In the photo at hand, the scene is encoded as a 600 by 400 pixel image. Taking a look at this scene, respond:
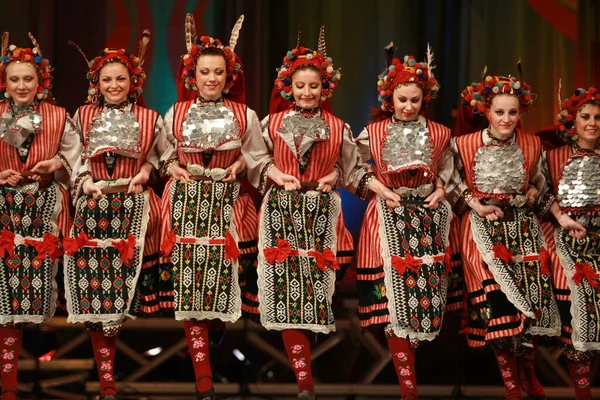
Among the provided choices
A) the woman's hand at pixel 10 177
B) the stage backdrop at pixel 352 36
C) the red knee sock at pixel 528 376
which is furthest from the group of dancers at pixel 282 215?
the stage backdrop at pixel 352 36

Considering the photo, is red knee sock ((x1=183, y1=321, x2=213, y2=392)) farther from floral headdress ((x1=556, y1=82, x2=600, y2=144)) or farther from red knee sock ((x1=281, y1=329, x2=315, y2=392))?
floral headdress ((x1=556, y1=82, x2=600, y2=144))

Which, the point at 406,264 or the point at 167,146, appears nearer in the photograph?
the point at 406,264

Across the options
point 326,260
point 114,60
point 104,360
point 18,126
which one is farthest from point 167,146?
point 104,360

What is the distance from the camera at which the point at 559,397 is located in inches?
229

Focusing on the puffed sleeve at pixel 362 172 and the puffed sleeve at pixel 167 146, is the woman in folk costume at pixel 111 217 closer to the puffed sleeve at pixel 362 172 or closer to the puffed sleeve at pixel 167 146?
the puffed sleeve at pixel 167 146

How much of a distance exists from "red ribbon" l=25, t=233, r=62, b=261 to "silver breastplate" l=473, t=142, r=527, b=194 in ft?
7.18

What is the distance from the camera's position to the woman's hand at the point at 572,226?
5.15 meters

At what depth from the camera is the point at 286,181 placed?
500cm

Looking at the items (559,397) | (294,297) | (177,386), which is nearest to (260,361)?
(177,386)

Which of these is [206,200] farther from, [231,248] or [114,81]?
[114,81]

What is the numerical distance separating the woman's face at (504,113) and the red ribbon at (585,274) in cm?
78

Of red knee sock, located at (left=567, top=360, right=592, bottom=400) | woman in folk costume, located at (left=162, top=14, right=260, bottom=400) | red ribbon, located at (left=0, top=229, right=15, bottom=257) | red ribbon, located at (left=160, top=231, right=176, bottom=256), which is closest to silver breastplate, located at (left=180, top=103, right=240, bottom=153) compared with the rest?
woman in folk costume, located at (left=162, top=14, right=260, bottom=400)

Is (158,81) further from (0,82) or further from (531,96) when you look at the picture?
(531,96)

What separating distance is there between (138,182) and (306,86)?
99 cm
